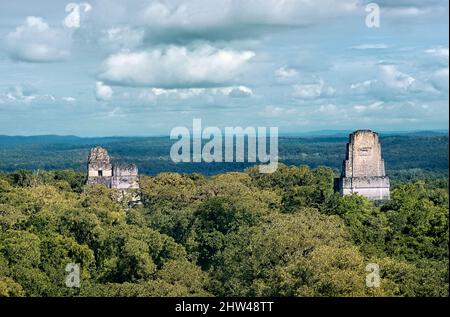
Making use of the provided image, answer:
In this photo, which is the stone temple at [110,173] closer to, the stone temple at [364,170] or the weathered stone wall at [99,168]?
the weathered stone wall at [99,168]

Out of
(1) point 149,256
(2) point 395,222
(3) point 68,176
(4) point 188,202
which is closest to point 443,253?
(2) point 395,222

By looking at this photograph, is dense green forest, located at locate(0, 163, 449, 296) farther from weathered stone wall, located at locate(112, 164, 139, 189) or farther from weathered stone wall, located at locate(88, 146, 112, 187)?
weathered stone wall, located at locate(88, 146, 112, 187)

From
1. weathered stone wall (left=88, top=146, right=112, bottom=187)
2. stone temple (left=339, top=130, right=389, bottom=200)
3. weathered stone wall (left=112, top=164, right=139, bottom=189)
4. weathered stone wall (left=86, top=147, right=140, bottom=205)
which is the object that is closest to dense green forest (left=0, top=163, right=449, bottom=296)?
stone temple (left=339, top=130, right=389, bottom=200)

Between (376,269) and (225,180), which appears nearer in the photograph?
(376,269)

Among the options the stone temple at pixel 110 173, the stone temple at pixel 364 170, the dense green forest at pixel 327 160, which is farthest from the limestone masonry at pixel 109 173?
the dense green forest at pixel 327 160

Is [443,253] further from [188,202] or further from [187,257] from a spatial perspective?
[188,202]

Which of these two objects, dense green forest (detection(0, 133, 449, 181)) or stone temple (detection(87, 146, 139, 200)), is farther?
dense green forest (detection(0, 133, 449, 181))

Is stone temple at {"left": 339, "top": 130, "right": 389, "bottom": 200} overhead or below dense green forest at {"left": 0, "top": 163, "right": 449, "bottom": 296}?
overhead
